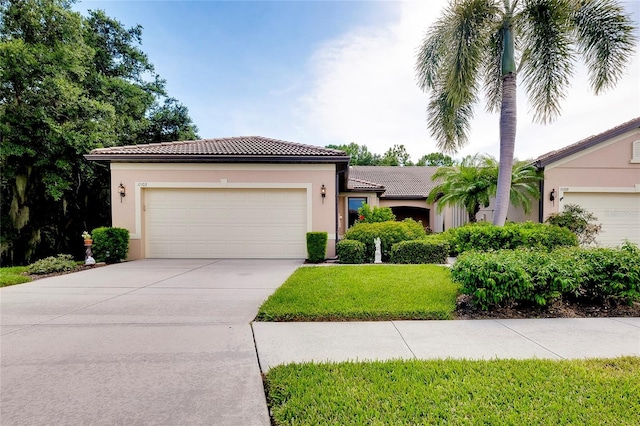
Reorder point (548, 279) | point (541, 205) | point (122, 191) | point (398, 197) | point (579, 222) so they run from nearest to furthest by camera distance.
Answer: point (548, 279) < point (122, 191) < point (579, 222) < point (541, 205) < point (398, 197)

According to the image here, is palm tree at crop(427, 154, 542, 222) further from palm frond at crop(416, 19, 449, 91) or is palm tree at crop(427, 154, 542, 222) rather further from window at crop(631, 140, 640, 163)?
palm frond at crop(416, 19, 449, 91)

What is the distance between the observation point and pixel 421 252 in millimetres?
8016

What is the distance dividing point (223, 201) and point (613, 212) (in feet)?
44.8

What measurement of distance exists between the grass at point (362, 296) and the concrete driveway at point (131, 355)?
0.50 m

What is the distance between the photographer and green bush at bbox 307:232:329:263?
8547 millimetres

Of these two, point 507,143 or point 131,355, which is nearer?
point 131,355

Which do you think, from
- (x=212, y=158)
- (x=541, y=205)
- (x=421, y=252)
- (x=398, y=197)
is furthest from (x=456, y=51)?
(x=398, y=197)

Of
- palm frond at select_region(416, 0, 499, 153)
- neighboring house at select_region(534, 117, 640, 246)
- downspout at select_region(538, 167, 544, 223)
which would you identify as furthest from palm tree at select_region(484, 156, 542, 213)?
palm frond at select_region(416, 0, 499, 153)

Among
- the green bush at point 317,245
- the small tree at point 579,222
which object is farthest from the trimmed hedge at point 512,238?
the green bush at point 317,245

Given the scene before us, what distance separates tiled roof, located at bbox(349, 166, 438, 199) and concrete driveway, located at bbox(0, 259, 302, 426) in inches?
457

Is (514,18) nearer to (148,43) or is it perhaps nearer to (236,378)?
(236,378)

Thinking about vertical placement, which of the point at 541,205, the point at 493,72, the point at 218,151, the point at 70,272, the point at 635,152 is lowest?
the point at 70,272

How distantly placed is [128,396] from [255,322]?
5.52 feet

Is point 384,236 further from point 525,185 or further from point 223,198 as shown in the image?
point 525,185
